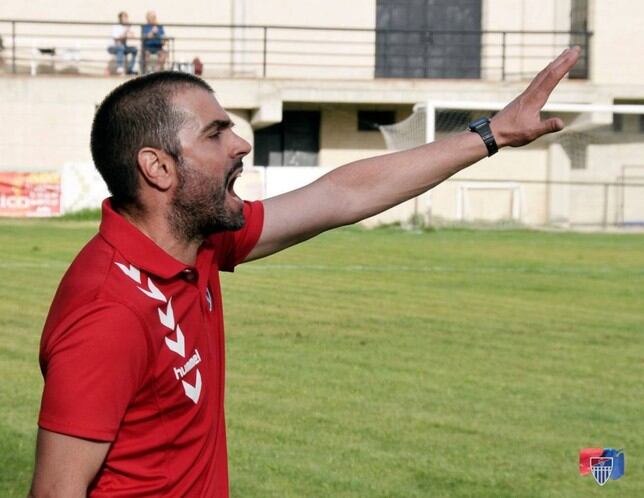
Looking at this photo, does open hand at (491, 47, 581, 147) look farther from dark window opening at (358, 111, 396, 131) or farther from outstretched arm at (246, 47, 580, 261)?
dark window opening at (358, 111, 396, 131)

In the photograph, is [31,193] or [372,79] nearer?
[31,193]

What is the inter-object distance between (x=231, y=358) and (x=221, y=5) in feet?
95.2

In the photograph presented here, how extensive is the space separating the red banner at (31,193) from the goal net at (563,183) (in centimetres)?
1080

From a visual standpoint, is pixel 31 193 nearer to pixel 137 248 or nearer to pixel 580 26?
pixel 580 26

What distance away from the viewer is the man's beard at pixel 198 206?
11.1ft

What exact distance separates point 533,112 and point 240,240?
0.95 meters

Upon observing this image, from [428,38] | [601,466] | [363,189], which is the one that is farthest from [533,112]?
[428,38]

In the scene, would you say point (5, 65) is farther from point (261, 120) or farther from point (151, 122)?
point (151, 122)

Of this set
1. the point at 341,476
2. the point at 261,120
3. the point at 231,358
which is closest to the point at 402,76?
the point at 261,120

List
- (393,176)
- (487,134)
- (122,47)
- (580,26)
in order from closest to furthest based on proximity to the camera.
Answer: (487,134) < (393,176) < (122,47) < (580,26)

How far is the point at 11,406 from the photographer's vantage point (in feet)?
28.4

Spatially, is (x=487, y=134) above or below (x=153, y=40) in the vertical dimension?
below

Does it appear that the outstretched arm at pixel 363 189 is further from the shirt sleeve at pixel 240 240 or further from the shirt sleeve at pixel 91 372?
the shirt sleeve at pixel 91 372

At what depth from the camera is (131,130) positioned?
3342 mm
